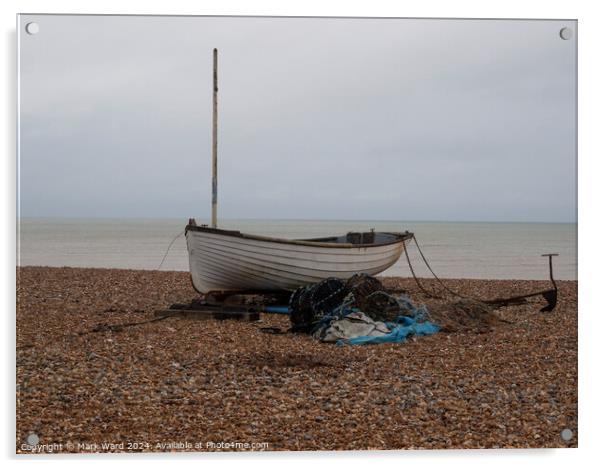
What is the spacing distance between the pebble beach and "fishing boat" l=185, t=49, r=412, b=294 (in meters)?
0.89

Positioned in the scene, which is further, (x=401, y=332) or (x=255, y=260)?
(x=255, y=260)

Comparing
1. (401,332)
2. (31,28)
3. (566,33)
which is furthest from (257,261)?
(566,33)

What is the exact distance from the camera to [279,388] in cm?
580

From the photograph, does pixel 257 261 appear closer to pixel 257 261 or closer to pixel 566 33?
pixel 257 261

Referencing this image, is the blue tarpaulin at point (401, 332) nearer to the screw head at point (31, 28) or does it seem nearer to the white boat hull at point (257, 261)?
the white boat hull at point (257, 261)

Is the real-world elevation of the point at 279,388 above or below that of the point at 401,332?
below

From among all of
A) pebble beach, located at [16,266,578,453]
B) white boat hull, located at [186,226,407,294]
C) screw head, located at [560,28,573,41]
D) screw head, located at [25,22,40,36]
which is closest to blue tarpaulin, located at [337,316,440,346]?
pebble beach, located at [16,266,578,453]

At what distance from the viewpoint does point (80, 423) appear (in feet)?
16.7

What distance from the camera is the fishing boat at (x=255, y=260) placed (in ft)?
30.0

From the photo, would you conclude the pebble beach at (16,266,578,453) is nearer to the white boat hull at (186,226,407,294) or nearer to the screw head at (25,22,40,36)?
the white boat hull at (186,226,407,294)

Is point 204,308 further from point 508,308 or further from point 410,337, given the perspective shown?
point 508,308

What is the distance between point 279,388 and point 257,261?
143 inches

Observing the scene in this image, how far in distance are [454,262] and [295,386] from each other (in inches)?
699

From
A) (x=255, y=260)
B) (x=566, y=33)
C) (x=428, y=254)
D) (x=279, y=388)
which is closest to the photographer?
(x=279, y=388)
